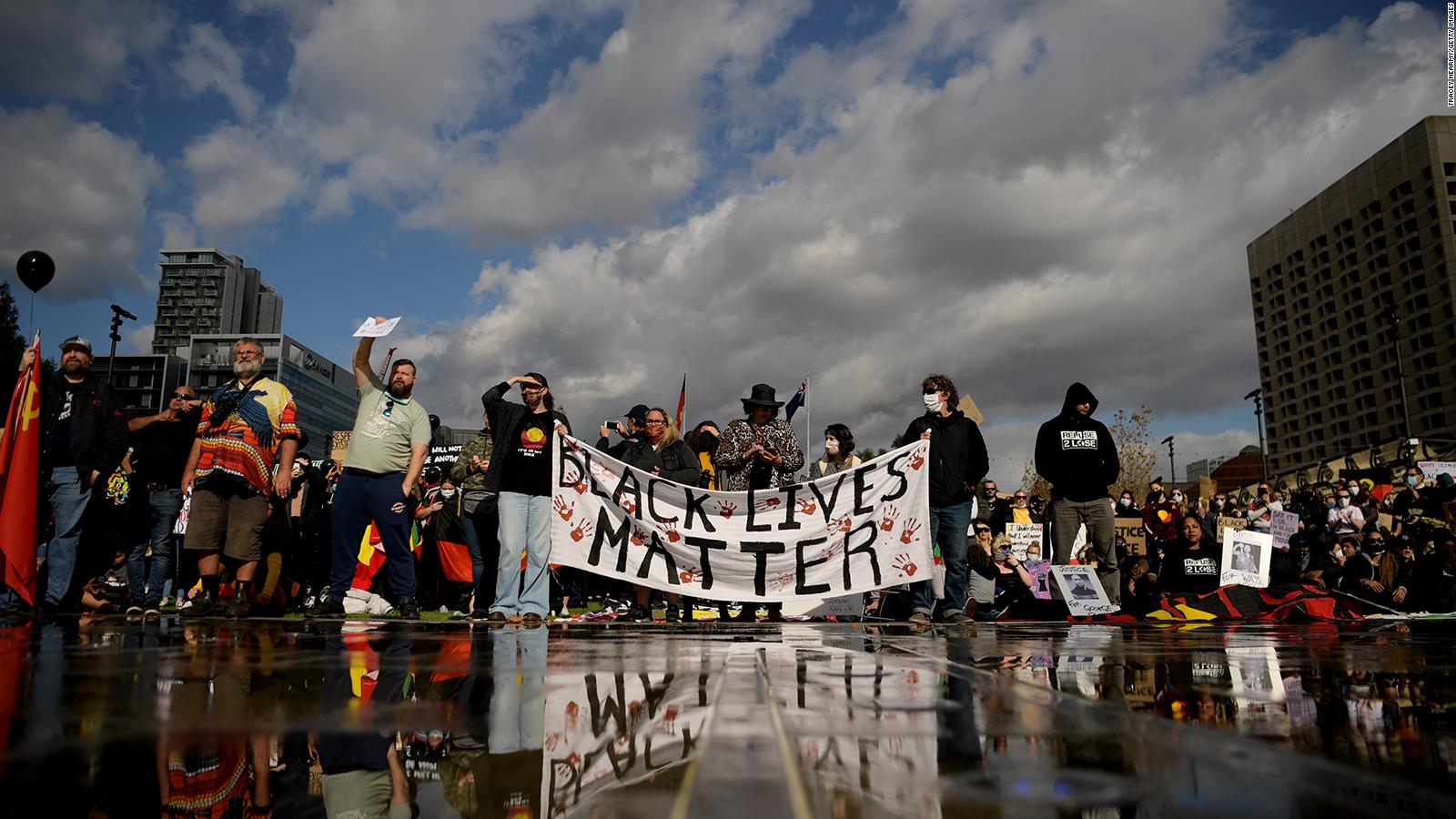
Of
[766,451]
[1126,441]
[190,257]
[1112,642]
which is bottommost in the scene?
[1112,642]

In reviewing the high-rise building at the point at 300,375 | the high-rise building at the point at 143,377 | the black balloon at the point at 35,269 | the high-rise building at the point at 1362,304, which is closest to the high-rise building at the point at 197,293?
the high-rise building at the point at 300,375

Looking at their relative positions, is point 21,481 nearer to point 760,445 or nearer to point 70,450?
point 70,450

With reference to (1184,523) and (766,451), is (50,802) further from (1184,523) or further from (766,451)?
(1184,523)

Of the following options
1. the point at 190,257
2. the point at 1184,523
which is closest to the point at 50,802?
the point at 1184,523

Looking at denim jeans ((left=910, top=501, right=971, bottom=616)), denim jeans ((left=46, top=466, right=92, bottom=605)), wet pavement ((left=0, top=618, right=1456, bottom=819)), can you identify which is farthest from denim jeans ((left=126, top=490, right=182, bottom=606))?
denim jeans ((left=910, top=501, right=971, bottom=616))

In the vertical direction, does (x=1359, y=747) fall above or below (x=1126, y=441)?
below

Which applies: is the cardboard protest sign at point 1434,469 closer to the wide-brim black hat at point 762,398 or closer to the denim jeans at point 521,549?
the wide-brim black hat at point 762,398

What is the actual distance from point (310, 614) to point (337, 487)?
3.41 feet

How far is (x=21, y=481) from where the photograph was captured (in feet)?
22.4

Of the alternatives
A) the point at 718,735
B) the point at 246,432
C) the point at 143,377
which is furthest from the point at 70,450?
the point at 143,377

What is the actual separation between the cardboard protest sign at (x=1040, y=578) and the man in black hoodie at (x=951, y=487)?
191 cm

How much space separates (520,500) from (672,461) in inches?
84.6

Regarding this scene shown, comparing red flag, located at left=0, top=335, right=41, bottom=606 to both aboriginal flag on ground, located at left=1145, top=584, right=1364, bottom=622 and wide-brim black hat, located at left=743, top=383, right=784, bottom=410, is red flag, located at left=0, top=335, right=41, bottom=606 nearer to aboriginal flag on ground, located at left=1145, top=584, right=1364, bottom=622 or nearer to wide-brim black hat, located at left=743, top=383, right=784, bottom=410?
wide-brim black hat, located at left=743, top=383, right=784, bottom=410

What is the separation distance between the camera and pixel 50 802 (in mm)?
1099
